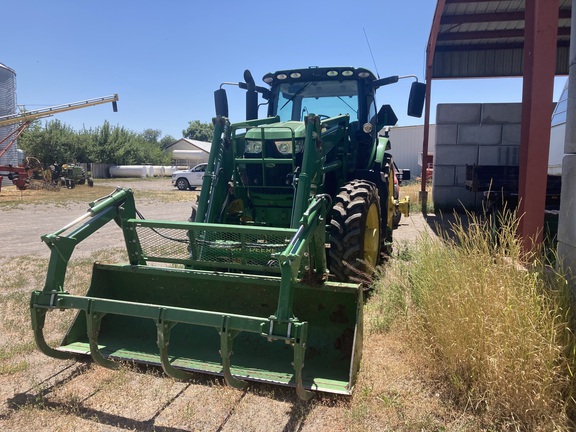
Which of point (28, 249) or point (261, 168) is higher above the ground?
point (261, 168)

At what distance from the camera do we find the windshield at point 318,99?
5.98 m

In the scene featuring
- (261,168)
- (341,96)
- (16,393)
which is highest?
(341,96)

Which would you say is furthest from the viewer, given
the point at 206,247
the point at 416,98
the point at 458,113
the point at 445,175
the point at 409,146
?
the point at 409,146

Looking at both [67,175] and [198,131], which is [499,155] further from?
[198,131]

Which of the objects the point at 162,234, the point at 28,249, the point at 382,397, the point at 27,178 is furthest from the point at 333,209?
the point at 27,178

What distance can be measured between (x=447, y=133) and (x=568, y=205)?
30.4ft

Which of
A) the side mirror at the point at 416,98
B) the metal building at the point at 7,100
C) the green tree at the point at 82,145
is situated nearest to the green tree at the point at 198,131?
the green tree at the point at 82,145

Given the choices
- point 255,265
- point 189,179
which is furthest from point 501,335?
point 189,179

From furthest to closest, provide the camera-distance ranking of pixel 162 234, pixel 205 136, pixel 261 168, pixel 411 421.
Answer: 1. pixel 205 136
2. pixel 261 168
3. pixel 162 234
4. pixel 411 421

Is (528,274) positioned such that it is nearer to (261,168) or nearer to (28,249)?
(261,168)

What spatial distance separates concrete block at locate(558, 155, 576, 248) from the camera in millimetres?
3203

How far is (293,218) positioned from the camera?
4246 mm

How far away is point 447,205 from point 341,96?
7.37 m

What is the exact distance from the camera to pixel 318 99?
20.0 ft
